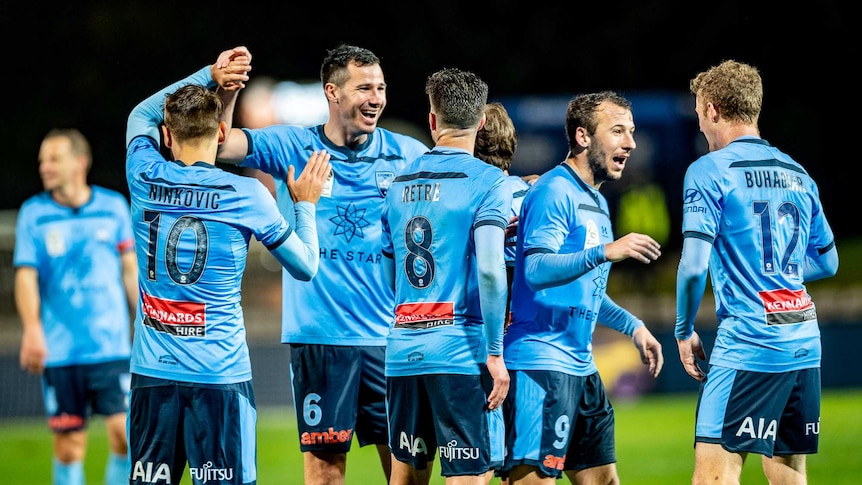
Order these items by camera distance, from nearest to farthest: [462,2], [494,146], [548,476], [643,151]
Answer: [548,476], [494,146], [643,151], [462,2]

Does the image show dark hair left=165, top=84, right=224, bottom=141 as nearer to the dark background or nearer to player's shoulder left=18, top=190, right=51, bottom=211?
player's shoulder left=18, top=190, right=51, bottom=211

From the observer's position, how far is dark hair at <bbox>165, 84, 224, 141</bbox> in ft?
18.1

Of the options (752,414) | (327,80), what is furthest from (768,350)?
(327,80)

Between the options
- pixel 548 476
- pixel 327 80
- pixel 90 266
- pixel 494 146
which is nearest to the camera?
pixel 548 476

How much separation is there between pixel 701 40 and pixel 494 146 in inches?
816

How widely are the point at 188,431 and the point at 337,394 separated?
1185mm

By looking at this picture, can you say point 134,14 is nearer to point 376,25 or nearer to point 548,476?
point 376,25

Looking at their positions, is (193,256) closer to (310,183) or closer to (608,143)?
(310,183)

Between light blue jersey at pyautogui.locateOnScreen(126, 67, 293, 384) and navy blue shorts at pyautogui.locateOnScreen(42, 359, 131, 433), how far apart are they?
10.4ft

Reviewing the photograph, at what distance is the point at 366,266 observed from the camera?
262 inches

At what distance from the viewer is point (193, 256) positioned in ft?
18.0

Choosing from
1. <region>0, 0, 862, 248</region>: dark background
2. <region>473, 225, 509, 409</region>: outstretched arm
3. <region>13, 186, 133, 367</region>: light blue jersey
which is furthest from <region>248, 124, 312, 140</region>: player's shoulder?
<region>0, 0, 862, 248</region>: dark background

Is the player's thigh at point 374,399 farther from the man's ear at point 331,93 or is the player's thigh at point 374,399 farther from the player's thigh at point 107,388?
the player's thigh at point 107,388

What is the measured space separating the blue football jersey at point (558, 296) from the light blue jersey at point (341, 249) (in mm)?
995
